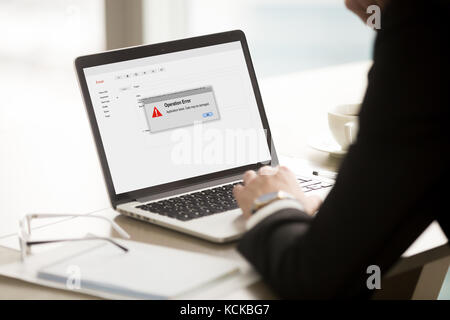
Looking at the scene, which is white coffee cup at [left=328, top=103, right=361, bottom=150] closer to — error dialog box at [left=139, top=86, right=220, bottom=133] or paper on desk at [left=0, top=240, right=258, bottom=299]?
error dialog box at [left=139, top=86, right=220, bottom=133]

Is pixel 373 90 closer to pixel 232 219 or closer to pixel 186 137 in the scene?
pixel 232 219

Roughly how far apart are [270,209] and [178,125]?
1.22ft

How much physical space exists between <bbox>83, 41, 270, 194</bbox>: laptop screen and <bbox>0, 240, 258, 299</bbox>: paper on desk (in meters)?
0.25

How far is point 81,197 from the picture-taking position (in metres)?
1.26

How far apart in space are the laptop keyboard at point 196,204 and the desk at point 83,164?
37mm

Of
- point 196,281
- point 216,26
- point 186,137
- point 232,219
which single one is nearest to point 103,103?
point 186,137

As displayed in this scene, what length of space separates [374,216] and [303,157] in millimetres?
764

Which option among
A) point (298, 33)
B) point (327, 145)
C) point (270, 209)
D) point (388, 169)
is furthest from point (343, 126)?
point (298, 33)

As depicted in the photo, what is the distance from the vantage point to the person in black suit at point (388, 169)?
0.70m

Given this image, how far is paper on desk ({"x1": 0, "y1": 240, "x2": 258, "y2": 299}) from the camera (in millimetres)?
788

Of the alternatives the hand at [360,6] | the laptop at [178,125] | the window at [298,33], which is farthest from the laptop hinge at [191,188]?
the window at [298,33]

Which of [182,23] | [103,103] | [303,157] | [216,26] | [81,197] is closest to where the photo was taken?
[103,103]

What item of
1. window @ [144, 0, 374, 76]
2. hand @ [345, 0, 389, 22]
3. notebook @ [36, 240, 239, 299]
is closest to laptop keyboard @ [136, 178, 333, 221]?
notebook @ [36, 240, 239, 299]

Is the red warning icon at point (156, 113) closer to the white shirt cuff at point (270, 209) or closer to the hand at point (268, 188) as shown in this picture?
the hand at point (268, 188)
